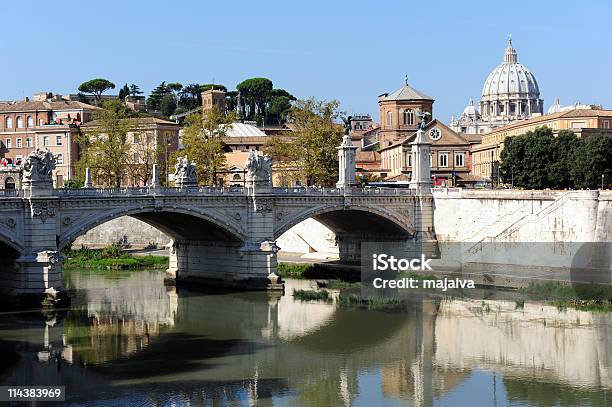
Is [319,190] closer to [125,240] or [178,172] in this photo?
[178,172]

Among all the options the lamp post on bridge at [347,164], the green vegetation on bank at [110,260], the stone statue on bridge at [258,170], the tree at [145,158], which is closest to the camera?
the stone statue on bridge at [258,170]

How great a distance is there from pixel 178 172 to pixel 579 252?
17.2 metres

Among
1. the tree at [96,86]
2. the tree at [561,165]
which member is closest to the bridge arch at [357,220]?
the tree at [561,165]

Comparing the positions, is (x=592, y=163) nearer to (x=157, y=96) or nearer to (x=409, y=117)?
(x=409, y=117)

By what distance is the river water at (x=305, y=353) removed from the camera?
28656 millimetres

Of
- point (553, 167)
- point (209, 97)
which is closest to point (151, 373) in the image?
point (553, 167)

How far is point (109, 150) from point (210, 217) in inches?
785

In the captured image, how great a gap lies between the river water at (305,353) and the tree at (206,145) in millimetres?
17861

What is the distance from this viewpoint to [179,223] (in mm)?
47719

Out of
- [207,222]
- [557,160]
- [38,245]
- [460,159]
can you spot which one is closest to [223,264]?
[207,222]

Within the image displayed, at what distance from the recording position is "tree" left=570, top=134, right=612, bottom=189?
58.7 meters

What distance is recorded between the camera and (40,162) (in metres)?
39.8

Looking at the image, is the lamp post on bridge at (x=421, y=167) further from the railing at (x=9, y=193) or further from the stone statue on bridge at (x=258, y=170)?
the railing at (x=9, y=193)

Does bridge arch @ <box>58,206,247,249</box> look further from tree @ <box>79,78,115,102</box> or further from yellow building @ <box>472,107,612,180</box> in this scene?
tree @ <box>79,78,115,102</box>
